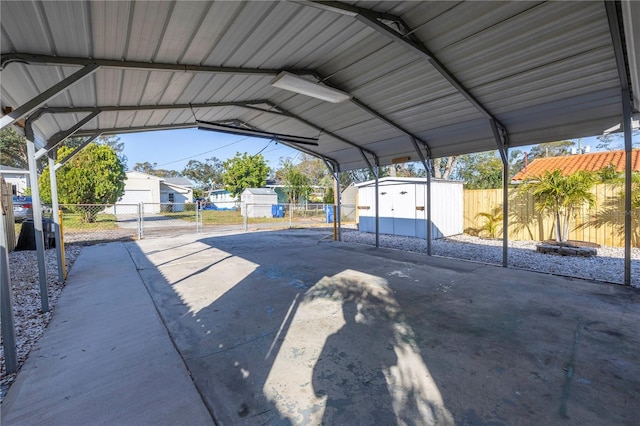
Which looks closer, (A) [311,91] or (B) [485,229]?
(A) [311,91]

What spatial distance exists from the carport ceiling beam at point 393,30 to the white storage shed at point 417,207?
251 inches

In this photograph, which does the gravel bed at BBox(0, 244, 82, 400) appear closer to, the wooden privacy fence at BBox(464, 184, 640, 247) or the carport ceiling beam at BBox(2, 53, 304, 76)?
the carport ceiling beam at BBox(2, 53, 304, 76)

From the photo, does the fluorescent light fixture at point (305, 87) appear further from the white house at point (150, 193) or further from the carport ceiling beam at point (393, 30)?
the white house at point (150, 193)

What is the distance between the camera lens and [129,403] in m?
1.99

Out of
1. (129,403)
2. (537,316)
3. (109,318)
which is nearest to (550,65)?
(537,316)

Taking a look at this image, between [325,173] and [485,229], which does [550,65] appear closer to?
[485,229]

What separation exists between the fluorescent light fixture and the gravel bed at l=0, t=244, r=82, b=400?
448 cm

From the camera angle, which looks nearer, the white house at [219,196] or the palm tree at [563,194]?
the palm tree at [563,194]

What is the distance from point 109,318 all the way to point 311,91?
14.4 feet

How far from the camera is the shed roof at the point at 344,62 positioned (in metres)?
2.87

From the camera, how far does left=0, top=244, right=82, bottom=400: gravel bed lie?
112 inches

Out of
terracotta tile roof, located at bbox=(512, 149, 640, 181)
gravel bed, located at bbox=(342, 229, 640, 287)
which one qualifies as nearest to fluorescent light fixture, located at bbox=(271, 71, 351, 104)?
gravel bed, located at bbox=(342, 229, 640, 287)

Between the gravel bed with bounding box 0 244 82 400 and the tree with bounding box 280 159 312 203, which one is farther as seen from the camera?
the tree with bounding box 280 159 312 203

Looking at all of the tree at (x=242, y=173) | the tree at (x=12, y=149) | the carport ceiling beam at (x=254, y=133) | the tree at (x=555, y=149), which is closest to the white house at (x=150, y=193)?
the tree at (x=242, y=173)
